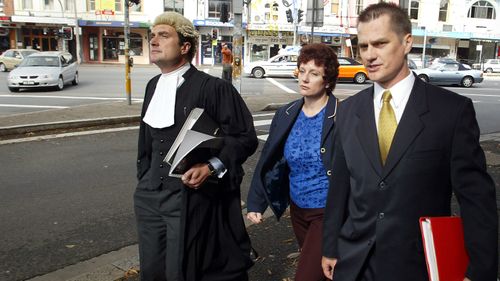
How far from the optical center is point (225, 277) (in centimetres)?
282

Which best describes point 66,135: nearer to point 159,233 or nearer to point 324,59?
point 159,233

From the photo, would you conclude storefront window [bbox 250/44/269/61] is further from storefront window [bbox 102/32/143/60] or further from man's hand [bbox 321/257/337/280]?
man's hand [bbox 321/257/337/280]

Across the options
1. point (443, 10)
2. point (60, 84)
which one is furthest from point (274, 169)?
point (443, 10)

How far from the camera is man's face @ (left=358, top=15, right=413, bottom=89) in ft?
6.43

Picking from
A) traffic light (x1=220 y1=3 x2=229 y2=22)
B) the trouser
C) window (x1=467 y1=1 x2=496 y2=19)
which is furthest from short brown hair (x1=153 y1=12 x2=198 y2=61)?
window (x1=467 y1=1 x2=496 y2=19)

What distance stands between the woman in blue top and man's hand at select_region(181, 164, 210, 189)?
0.56 meters

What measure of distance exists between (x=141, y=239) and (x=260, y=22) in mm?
43638

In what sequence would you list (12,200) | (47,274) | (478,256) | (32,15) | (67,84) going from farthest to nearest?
(32,15) < (67,84) < (12,200) < (47,274) < (478,256)

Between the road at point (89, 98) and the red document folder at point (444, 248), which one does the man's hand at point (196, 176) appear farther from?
the road at point (89, 98)

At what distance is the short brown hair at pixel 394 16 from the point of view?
1960mm

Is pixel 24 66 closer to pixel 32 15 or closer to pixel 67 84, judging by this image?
pixel 67 84

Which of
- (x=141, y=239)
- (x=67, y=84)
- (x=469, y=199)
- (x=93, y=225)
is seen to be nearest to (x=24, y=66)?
(x=67, y=84)

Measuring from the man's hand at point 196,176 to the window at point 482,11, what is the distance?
55274 millimetres

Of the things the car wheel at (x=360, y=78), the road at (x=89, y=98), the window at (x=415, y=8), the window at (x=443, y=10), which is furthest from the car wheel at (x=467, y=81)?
the window at (x=443, y=10)
